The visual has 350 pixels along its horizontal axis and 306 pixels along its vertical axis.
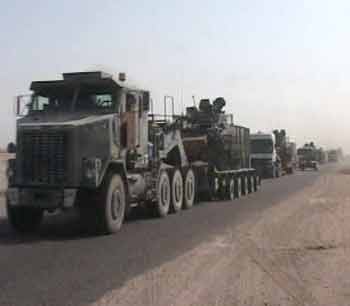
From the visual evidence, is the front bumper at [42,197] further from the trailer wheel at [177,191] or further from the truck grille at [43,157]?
the trailer wheel at [177,191]

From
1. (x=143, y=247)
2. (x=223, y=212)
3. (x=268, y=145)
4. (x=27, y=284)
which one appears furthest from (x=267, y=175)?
(x=27, y=284)

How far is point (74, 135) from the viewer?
38.1ft

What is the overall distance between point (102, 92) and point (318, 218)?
6.21 meters

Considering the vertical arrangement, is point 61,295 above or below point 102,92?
below

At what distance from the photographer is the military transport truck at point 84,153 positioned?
11.6 m

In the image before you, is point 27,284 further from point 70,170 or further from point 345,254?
point 345,254

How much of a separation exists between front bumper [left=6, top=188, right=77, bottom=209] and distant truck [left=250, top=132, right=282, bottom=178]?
92.9 feet

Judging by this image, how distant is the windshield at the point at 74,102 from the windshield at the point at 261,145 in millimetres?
27503

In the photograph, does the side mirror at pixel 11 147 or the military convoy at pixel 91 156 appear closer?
the military convoy at pixel 91 156

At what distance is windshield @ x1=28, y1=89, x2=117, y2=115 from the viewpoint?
13.1 m

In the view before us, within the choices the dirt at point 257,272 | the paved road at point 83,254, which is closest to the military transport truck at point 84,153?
the paved road at point 83,254

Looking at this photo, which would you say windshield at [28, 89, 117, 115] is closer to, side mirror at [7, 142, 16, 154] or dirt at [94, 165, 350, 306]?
side mirror at [7, 142, 16, 154]

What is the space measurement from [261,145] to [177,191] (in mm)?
Result: 23719

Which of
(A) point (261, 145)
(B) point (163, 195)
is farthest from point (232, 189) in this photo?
(A) point (261, 145)
